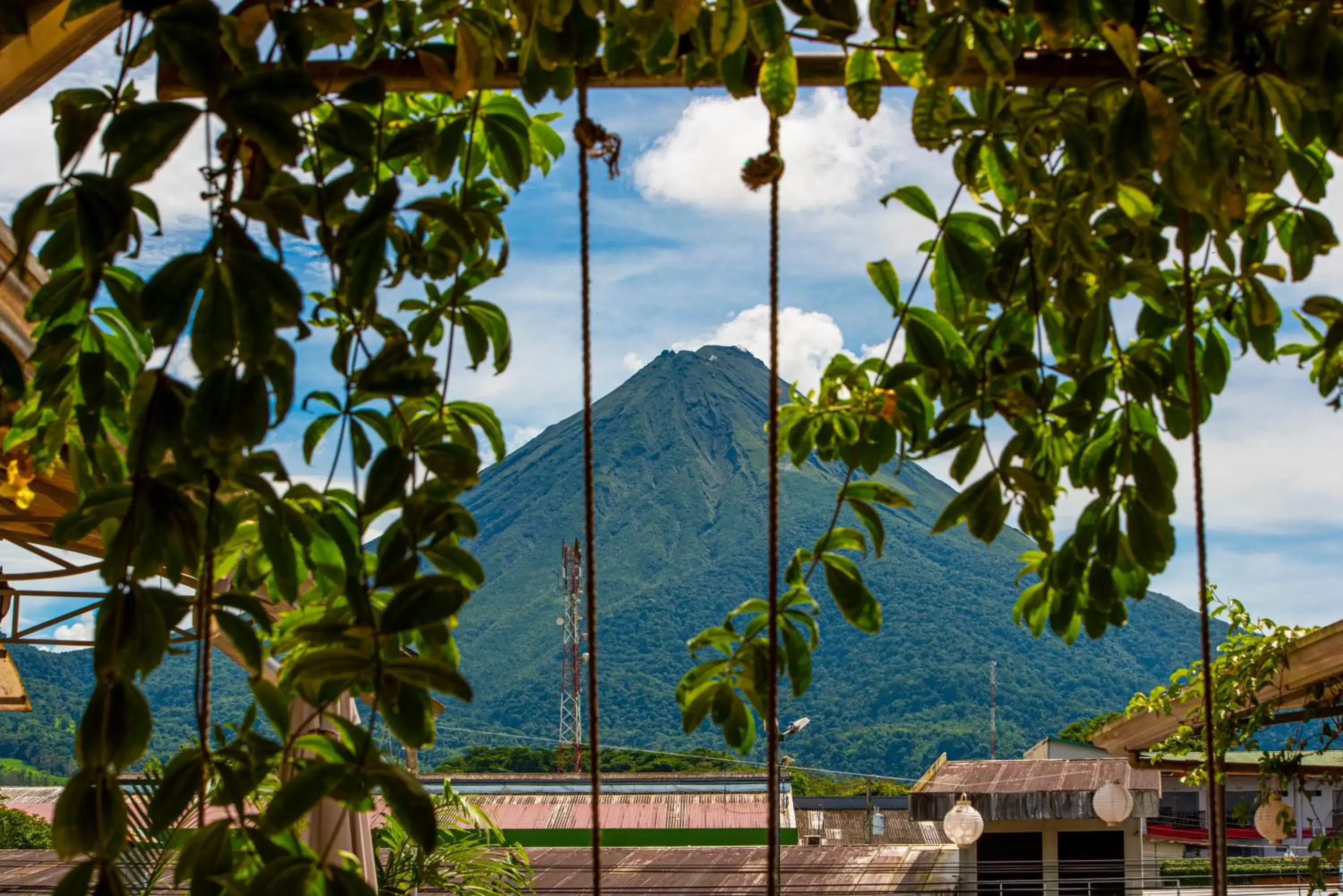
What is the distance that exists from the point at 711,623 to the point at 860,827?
43.9m

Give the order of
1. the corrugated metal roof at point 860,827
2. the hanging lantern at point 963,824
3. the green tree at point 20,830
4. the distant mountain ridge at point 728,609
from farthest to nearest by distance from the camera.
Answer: the distant mountain ridge at point 728,609 < the corrugated metal roof at point 860,827 < the green tree at point 20,830 < the hanging lantern at point 963,824

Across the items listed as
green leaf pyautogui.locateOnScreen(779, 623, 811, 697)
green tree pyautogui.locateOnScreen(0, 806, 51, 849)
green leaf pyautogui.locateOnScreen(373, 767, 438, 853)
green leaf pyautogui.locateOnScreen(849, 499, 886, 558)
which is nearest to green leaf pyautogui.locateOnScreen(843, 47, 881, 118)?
green leaf pyautogui.locateOnScreen(849, 499, 886, 558)

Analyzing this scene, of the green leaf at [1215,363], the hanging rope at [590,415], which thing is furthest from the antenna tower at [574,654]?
the hanging rope at [590,415]

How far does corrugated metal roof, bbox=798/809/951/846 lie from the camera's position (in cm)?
2145

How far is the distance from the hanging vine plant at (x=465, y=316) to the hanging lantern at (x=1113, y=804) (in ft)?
20.8

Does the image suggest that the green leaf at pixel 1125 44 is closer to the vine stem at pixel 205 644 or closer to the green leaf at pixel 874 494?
the green leaf at pixel 874 494

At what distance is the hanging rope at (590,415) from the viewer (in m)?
0.88

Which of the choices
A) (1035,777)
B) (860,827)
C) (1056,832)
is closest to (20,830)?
(1035,777)

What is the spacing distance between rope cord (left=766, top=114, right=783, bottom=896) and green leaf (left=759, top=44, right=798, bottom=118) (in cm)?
7

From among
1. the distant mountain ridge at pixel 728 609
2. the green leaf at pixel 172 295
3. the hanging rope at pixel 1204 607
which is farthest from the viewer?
the distant mountain ridge at pixel 728 609

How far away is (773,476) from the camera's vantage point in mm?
934

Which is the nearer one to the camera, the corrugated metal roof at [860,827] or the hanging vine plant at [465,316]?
the hanging vine plant at [465,316]

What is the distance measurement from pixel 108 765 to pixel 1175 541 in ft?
2.65

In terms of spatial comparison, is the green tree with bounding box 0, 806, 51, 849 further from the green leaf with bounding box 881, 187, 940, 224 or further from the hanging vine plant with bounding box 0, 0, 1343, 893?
the green leaf with bounding box 881, 187, 940, 224
